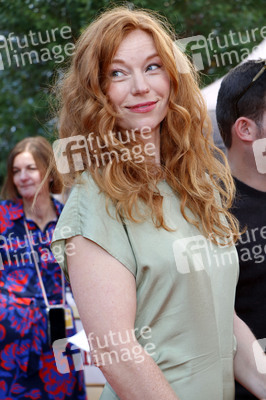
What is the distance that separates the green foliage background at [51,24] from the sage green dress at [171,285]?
291 centimetres

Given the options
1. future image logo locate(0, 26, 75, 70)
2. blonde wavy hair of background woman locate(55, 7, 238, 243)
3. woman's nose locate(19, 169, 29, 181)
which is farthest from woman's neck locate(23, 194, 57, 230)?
blonde wavy hair of background woman locate(55, 7, 238, 243)

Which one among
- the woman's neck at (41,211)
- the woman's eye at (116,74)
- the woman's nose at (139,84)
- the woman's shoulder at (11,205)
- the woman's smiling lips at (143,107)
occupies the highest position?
the woman's eye at (116,74)

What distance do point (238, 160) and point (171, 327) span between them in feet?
3.04

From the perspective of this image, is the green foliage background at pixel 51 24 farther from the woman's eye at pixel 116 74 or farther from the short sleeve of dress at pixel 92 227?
the short sleeve of dress at pixel 92 227

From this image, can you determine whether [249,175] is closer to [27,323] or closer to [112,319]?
[112,319]

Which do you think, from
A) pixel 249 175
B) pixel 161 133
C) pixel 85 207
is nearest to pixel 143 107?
pixel 161 133

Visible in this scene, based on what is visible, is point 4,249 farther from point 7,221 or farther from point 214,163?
point 214,163

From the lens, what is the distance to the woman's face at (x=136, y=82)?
142 centimetres

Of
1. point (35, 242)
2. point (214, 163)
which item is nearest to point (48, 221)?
point (35, 242)


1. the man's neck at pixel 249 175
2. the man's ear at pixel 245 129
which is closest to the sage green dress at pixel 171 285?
the man's neck at pixel 249 175

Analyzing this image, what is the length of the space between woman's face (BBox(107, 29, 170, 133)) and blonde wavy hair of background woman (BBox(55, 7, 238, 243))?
Answer: 2 centimetres

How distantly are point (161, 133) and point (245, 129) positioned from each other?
23.6 inches

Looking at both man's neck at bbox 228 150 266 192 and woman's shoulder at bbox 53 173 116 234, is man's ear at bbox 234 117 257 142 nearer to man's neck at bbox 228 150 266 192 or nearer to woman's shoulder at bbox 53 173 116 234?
man's neck at bbox 228 150 266 192

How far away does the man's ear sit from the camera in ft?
6.80
